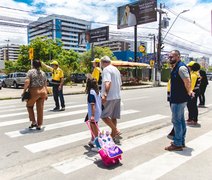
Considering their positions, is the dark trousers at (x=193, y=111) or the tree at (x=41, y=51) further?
the tree at (x=41, y=51)

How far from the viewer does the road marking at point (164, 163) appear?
3688 mm

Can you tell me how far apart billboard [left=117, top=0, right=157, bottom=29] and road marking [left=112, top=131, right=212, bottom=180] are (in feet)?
98.2

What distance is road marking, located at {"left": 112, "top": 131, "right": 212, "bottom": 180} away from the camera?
3.69m

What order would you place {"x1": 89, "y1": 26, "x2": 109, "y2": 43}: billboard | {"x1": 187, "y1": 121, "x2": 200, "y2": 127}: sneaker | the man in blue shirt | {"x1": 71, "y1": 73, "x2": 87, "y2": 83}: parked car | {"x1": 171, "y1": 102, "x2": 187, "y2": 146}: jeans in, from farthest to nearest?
{"x1": 71, "y1": 73, "x2": 87, "y2": 83}: parked car, {"x1": 89, "y1": 26, "x2": 109, "y2": 43}: billboard, {"x1": 187, "y1": 121, "x2": 200, "y2": 127}: sneaker, {"x1": 171, "y1": 102, "x2": 187, "y2": 146}: jeans, the man in blue shirt

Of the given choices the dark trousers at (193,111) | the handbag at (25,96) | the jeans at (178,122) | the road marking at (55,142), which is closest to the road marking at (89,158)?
the jeans at (178,122)

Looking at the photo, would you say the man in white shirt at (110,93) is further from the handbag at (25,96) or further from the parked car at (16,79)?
the parked car at (16,79)

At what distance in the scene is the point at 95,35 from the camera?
31.5m

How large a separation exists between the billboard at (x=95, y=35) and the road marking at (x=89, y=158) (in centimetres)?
2593

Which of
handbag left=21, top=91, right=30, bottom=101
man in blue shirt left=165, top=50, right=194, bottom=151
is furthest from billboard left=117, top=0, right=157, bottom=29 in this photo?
man in blue shirt left=165, top=50, right=194, bottom=151

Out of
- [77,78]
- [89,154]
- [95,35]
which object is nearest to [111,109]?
[89,154]

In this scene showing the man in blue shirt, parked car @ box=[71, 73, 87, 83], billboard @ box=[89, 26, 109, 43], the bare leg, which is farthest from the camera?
parked car @ box=[71, 73, 87, 83]

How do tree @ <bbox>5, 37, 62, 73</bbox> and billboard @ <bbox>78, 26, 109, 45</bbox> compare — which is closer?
billboard @ <bbox>78, 26, 109, 45</bbox>

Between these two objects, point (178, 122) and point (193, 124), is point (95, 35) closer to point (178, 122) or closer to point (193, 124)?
point (193, 124)

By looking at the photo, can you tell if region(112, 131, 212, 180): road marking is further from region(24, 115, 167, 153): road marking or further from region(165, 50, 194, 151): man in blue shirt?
region(24, 115, 167, 153): road marking
